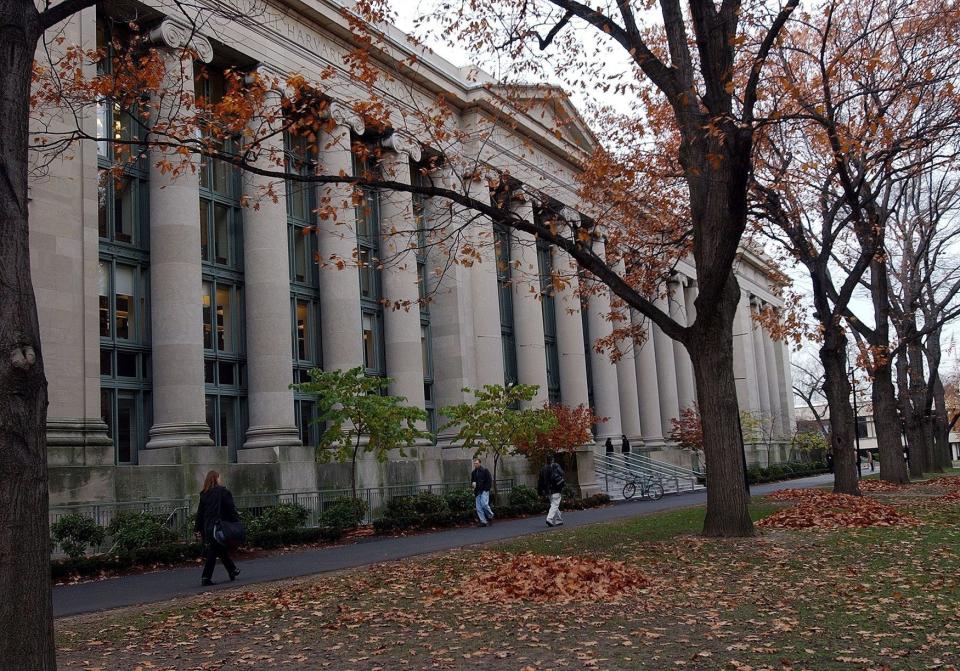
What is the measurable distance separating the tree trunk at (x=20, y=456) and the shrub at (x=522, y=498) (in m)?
24.4

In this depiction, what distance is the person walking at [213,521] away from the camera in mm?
14336

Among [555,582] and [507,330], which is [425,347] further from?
[555,582]

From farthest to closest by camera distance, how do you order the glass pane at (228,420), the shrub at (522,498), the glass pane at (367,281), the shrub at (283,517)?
1. the glass pane at (367,281)
2. the shrub at (522,498)
3. the glass pane at (228,420)
4. the shrub at (283,517)

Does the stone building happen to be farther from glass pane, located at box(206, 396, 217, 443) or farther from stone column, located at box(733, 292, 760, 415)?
stone column, located at box(733, 292, 760, 415)

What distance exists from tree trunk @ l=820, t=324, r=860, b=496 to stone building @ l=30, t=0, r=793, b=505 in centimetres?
354

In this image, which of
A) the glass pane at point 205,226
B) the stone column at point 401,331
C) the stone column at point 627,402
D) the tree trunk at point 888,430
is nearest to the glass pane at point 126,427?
the glass pane at point 205,226

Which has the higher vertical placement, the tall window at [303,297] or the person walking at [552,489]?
the tall window at [303,297]

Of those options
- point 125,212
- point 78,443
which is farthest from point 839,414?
point 125,212

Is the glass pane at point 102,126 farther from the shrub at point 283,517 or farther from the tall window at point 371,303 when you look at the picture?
the shrub at point 283,517

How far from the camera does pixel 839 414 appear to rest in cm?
2484

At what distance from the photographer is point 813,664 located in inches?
268

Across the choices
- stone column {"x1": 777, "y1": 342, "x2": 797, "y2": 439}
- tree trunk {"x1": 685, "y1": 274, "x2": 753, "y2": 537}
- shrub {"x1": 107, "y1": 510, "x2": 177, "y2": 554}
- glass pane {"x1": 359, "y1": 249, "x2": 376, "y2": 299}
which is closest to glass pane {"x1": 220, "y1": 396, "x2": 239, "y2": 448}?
glass pane {"x1": 359, "y1": 249, "x2": 376, "y2": 299}

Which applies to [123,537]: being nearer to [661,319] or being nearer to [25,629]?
[661,319]

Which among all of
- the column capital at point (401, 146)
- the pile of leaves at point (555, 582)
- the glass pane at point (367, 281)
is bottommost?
the pile of leaves at point (555, 582)
